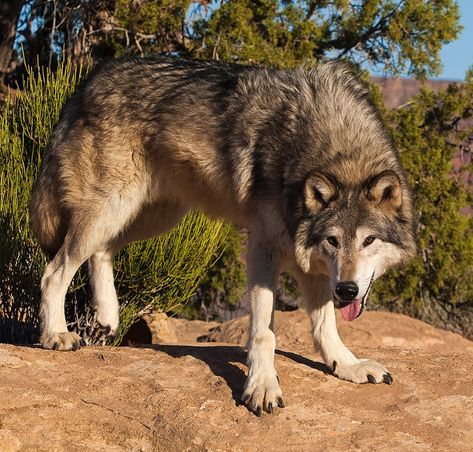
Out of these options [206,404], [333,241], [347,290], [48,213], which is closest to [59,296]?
[48,213]

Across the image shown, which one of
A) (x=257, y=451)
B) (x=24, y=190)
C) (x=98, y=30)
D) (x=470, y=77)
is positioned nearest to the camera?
(x=257, y=451)

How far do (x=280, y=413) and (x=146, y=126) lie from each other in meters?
2.23

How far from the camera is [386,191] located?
4.99 meters

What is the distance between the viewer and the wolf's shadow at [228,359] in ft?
16.3

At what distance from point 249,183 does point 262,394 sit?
1383 millimetres

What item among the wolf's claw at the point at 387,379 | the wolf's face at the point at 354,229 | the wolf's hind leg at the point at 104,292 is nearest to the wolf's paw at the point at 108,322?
the wolf's hind leg at the point at 104,292

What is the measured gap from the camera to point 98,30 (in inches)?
456

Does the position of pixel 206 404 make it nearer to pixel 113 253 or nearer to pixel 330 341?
pixel 330 341

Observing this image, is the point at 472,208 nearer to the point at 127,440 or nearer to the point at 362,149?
the point at 362,149

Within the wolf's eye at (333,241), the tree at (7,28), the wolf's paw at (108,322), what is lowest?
the wolf's paw at (108,322)

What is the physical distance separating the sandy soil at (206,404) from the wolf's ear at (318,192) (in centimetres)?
105

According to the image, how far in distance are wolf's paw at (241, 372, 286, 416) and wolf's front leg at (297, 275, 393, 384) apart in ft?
2.01

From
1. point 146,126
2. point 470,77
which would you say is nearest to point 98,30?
point 470,77

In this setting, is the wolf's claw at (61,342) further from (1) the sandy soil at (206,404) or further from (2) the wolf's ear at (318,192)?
(2) the wolf's ear at (318,192)
